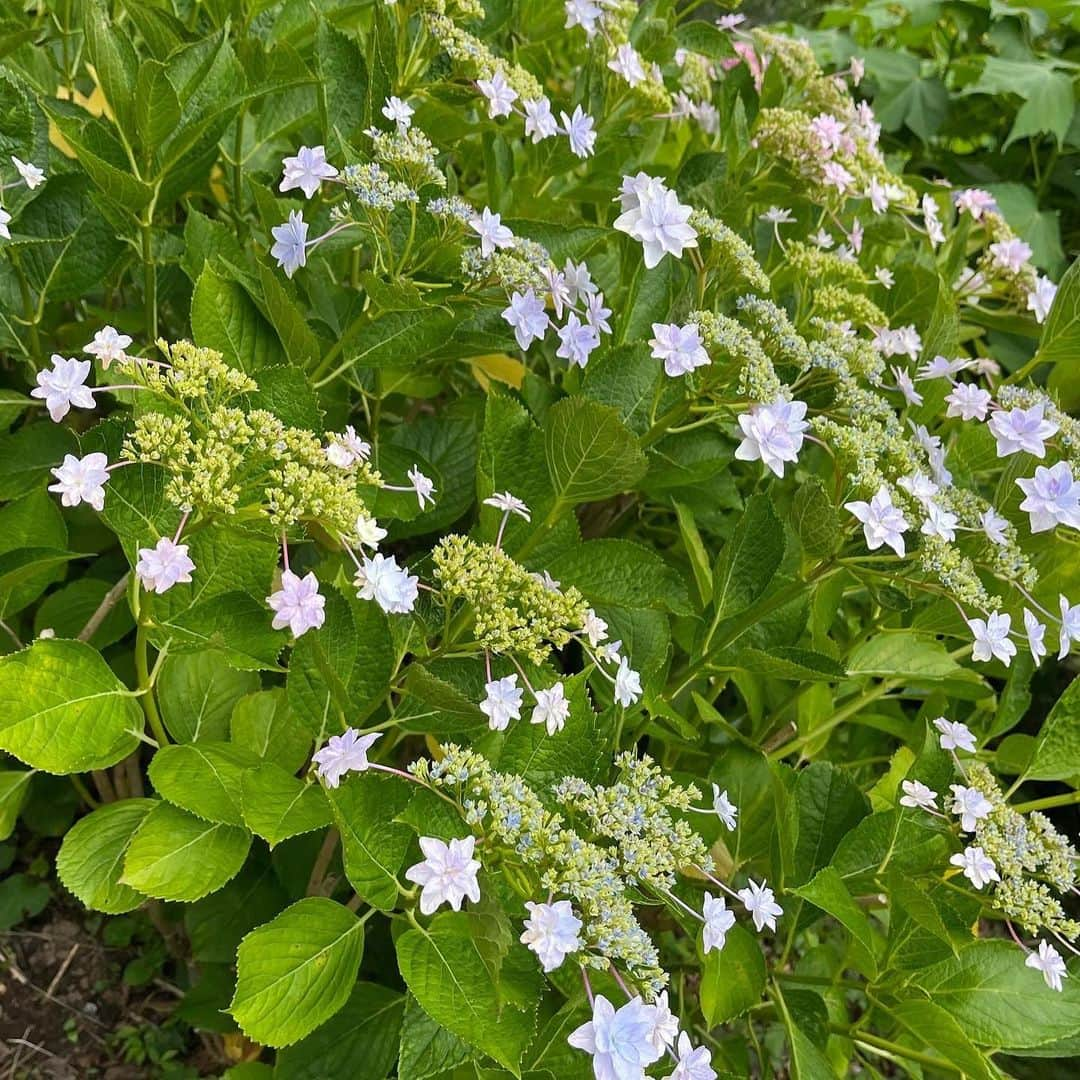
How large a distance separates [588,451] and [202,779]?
1.53 feet

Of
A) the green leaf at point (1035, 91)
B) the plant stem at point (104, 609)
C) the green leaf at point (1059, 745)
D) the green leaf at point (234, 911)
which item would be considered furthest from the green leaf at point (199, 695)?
the green leaf at point (1035, 91)

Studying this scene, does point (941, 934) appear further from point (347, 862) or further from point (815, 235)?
point (815, 235)

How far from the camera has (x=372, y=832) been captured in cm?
86

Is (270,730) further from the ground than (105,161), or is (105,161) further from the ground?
(105,161)

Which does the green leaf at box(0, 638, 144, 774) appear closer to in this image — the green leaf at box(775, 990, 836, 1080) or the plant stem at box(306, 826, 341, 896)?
the plant stem at box(306, 826, 341, 896)

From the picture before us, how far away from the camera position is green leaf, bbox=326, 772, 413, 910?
2.76 ft

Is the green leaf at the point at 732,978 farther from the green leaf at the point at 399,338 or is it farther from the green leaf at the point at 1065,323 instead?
the green leaf at the point at 1065,323

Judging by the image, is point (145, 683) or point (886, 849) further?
point (886, 849)

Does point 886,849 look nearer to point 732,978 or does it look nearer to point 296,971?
point 732,978

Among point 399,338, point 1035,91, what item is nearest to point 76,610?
point 399,338

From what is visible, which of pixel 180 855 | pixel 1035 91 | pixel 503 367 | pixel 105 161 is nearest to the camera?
pixel 180 855

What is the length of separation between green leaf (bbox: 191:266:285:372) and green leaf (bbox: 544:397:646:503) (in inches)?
11.6

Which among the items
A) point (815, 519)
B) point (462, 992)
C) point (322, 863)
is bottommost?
point (322, 863)

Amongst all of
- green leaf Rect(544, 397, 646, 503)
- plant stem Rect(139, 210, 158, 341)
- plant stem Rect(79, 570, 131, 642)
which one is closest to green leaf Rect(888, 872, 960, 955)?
green leaf Rect(544, 397, 646, 503)
